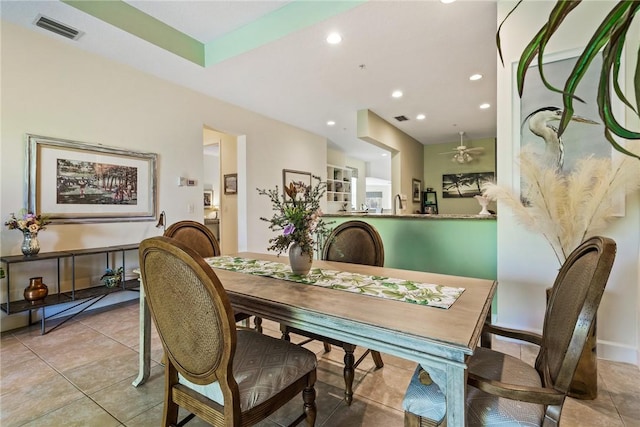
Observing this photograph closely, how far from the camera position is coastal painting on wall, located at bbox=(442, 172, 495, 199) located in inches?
285

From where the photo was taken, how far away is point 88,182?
3176 mm

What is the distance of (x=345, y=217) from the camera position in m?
3.86

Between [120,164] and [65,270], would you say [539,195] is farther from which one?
[65,270]

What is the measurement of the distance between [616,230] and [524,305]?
0.82 metres

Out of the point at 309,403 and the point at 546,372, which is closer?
the point at 546,372

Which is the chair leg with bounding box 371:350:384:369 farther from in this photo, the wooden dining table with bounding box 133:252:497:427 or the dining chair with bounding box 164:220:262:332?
the dining chair with bounding box 164:220:262:332

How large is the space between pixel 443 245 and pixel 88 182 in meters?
3.72

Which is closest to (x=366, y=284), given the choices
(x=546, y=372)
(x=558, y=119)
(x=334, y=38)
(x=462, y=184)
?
(x=546, y=372)

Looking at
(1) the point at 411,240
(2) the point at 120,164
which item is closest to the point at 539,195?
(1) the point at 411,240

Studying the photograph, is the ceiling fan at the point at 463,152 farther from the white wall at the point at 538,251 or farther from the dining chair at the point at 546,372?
the dining chair at the point at 546,372

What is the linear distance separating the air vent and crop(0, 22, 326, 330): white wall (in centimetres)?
19

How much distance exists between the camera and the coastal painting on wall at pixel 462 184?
7.25 metres

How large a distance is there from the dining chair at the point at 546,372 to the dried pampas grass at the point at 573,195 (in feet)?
3.06

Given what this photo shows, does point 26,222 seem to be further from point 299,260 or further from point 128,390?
point 299,260
